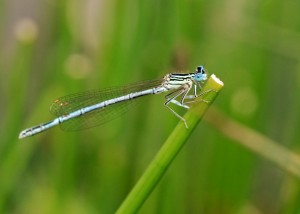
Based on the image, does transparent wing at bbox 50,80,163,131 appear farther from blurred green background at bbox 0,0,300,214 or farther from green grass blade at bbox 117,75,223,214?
green grass blade at bbox 117,75,223,214

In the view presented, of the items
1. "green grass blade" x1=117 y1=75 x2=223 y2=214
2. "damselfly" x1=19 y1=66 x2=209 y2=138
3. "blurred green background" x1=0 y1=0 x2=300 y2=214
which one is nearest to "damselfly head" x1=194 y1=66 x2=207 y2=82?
"damselfly" x1=19 y1=66 x2=209 y2=138

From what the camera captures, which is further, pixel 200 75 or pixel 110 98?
pixel 110 98

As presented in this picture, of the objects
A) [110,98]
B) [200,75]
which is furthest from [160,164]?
[110,98]

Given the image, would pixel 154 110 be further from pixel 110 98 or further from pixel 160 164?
pixel 160 164

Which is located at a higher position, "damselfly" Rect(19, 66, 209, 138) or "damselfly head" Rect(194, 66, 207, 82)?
"damselfly head" Rect(194, 66, 207, 82)

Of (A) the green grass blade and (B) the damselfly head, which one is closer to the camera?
(A) the green grass blade

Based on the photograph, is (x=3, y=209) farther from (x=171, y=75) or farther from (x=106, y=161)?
(x=171, y=75)

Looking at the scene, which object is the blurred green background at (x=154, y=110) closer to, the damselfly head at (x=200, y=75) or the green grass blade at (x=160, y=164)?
the damselfly head at (x=200, y=75)
